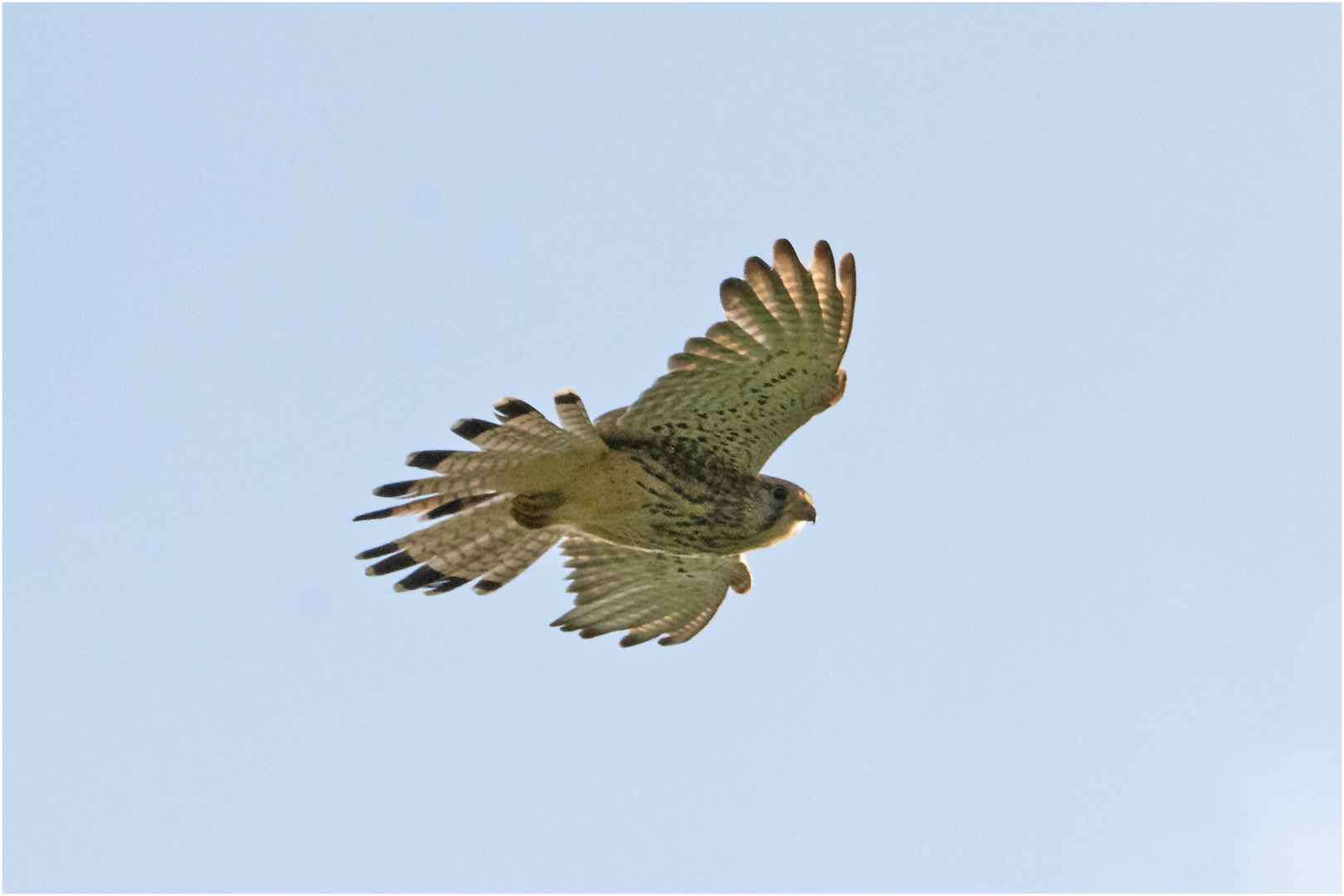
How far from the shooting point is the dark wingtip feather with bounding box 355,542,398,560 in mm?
8273

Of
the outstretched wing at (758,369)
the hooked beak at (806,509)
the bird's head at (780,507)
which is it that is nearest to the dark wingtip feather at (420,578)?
Result: the outstretched wing at (758,369)

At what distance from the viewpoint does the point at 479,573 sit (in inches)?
337

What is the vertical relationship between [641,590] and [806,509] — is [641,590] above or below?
below

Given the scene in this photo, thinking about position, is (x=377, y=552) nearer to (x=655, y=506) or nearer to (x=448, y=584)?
(x=448, y=584)

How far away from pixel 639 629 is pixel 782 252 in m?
2.95

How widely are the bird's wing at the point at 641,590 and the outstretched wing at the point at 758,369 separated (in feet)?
3.91

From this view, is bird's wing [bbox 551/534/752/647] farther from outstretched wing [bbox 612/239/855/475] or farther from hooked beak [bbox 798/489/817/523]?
outstretched wing [bbox 612/239/855/475]

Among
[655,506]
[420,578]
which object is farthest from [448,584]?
[655,506]

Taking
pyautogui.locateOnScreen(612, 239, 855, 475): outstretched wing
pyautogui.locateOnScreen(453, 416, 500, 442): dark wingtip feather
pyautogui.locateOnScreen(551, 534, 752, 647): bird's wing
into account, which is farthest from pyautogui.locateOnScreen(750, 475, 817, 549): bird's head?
pyautogui.locateOnScreen(453, 416, 500, 442): dark wingtip feather

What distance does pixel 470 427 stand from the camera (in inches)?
289

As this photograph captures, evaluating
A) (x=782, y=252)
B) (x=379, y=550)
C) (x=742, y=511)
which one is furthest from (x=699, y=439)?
(x=379, y=550)

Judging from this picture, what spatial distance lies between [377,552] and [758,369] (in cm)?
259

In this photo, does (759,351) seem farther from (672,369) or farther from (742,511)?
(742,511)

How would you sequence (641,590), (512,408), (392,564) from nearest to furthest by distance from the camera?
(512,408), (392,564), (641,590)
